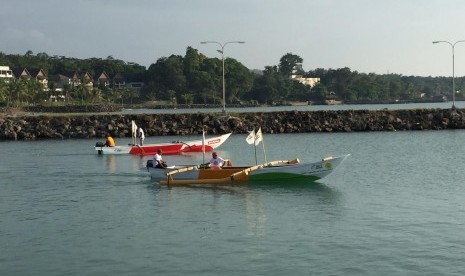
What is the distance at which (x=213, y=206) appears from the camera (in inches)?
1175

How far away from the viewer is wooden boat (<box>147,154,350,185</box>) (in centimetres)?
3503

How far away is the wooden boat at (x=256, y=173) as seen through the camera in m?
35.0

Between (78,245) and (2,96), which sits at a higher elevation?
(2,96)

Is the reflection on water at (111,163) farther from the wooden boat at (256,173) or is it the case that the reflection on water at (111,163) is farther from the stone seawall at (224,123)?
the stone seawall at (224,123)

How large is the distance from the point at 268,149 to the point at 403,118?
30989 mm

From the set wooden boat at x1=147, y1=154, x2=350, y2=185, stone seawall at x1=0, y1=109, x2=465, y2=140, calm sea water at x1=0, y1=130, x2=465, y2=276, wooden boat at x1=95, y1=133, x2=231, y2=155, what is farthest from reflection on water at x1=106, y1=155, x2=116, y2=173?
stone seawall at x1=0, y1=109, x2=465, y2=140

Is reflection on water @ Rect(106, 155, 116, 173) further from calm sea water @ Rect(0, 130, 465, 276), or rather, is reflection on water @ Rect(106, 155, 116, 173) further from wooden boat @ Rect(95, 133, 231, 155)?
wooden boat @ Rect(95, 133, 231, 155)

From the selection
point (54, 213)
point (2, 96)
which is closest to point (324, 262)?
point (54, 213)

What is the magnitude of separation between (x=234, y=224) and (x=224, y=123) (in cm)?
5397

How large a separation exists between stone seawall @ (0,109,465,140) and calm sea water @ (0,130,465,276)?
32.7m

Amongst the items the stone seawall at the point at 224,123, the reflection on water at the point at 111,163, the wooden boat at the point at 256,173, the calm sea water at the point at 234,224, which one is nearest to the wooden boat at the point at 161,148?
the reflection on water at the point at 111,163

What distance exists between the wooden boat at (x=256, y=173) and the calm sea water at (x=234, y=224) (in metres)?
0.70

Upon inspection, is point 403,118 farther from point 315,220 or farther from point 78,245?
point 78,245

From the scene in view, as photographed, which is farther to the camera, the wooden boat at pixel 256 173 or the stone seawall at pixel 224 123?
the stone seawall at pixel 224 123
